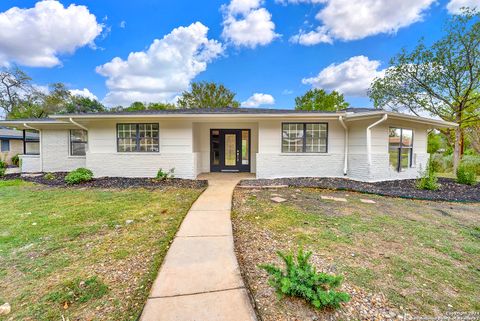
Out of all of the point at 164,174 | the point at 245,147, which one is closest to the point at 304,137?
the point at 245,147

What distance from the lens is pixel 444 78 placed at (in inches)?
437

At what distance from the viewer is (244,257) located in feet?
8.74

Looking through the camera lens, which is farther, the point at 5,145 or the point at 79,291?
the point at 5,145

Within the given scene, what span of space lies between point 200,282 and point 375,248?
2.50m

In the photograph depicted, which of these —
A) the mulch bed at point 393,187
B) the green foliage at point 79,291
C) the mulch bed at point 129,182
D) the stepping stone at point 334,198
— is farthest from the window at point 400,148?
the green foliage at point 79,291

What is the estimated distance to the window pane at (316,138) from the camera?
8438 millimetres

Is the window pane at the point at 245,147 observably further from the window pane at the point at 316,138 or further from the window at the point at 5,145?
the window at the point at 5,145

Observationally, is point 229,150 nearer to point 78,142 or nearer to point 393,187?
point 393,187

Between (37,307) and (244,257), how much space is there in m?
2.00

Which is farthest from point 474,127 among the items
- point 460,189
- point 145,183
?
point 145,183

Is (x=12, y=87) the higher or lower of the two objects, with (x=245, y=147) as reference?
higher

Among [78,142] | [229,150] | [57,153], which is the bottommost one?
[57,153]

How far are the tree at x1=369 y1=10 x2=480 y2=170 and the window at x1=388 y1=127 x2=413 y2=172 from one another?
539 centimetres

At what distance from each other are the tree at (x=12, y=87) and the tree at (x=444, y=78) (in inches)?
1340
